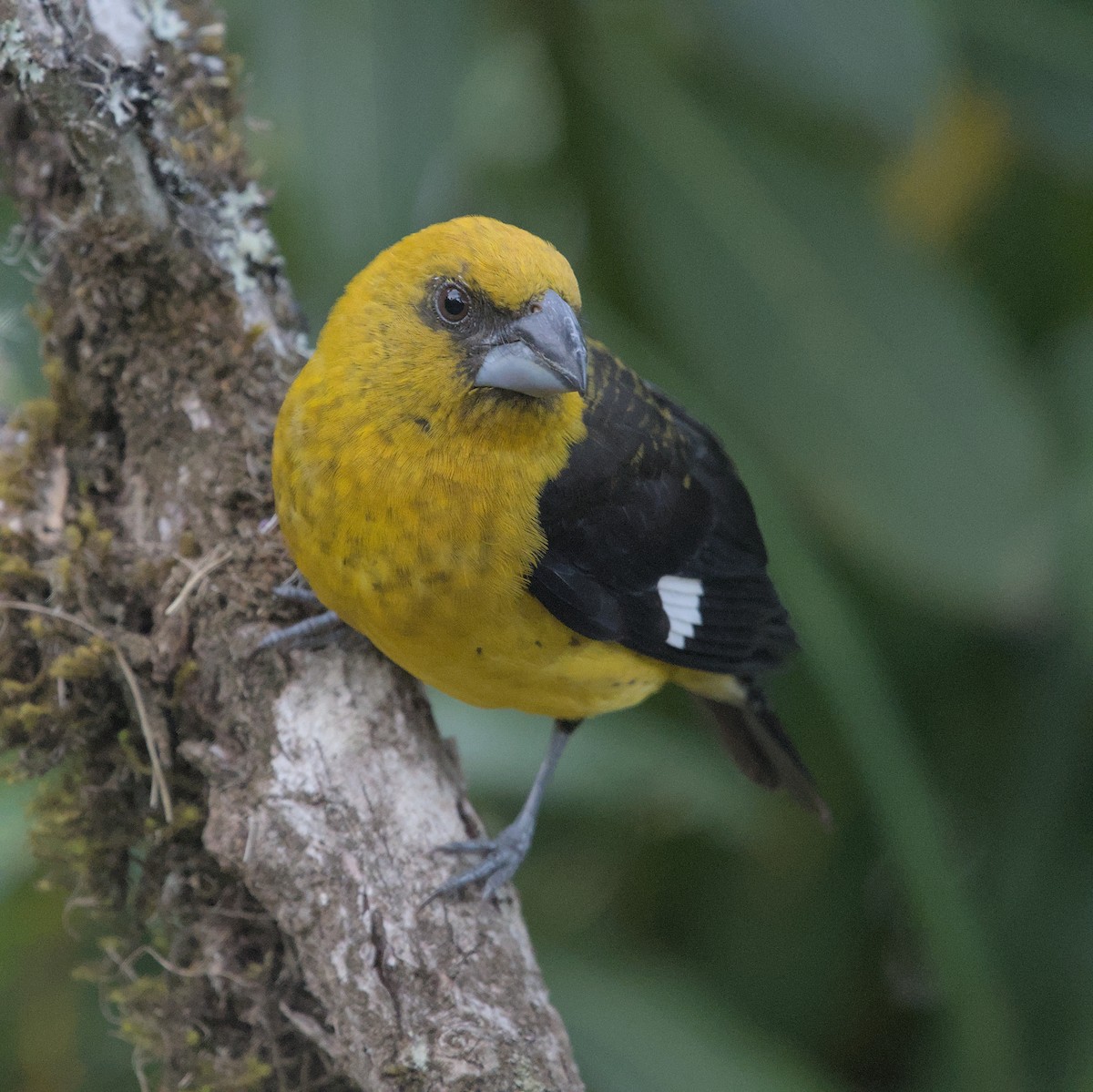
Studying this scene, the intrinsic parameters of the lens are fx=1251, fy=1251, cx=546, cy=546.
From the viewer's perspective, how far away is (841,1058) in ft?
11.3

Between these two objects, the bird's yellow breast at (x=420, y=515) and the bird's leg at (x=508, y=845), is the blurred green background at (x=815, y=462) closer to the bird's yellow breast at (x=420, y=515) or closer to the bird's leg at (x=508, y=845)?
the bird's leg at (x=508, y=845)

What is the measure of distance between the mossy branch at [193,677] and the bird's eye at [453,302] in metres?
0.42

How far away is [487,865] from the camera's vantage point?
208cm

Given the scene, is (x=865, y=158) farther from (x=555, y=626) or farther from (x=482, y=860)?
(x=482, y=860)

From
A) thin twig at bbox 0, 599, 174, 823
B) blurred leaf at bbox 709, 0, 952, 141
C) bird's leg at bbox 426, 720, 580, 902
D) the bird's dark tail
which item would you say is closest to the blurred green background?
blurred leaf at bbox 709, 0, 952, 141

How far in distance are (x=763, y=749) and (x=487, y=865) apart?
1.20m

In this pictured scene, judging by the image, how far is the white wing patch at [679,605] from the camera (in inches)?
100.0

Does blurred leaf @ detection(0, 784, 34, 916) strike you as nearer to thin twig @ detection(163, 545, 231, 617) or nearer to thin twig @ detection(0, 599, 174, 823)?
thin twig @ detection(0, 599, 174, 823)

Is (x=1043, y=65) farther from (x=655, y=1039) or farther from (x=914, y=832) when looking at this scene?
(x=655, y=1039)

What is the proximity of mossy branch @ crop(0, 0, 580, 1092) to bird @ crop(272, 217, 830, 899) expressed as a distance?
133 millimetres

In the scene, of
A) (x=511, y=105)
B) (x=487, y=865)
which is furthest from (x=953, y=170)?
(x=487, y=865)

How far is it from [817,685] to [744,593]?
558 mm

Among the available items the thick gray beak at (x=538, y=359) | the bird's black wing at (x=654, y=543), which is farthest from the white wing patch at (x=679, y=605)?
the thick gray beak at (x=538, y=359)

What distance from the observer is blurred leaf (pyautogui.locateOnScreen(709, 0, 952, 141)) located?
116 inches
